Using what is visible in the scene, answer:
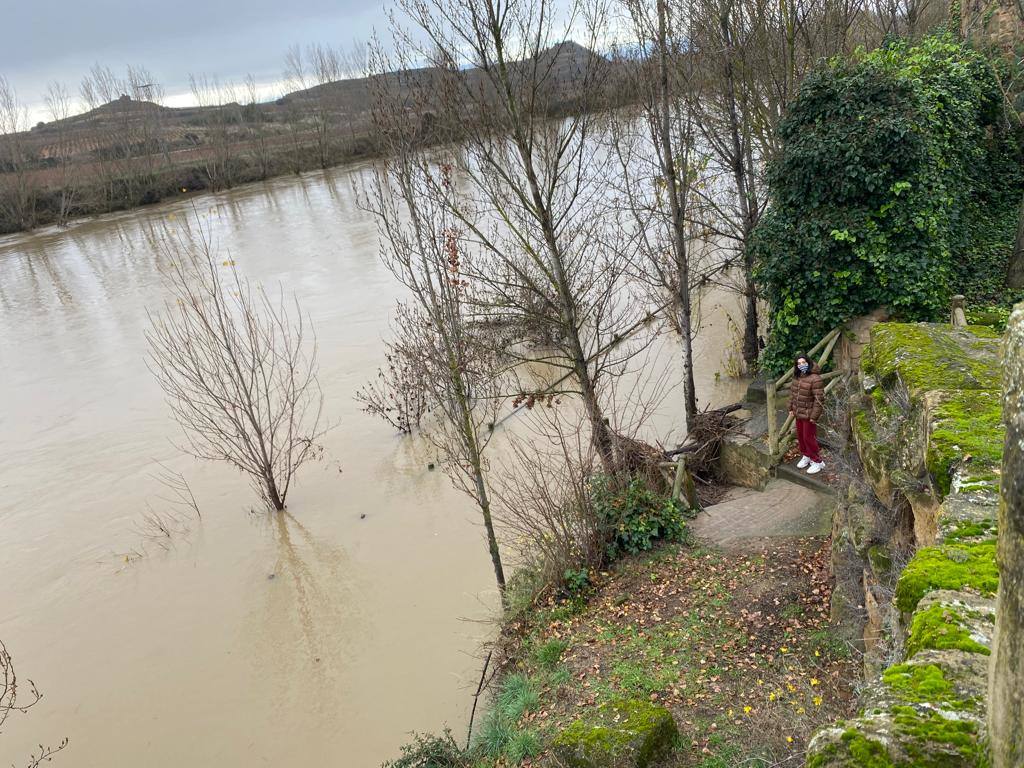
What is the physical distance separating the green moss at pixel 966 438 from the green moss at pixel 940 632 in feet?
4.57

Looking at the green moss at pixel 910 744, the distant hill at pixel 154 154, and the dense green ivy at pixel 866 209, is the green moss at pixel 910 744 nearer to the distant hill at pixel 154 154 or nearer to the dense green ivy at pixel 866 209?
the dense green ivy at pixel 866 209

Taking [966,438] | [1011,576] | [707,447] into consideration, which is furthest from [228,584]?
[1011,576]

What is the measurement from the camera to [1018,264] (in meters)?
10.9

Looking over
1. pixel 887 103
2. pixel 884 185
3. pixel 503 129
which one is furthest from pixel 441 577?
pixel 887 103

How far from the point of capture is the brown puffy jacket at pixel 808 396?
29.3ft

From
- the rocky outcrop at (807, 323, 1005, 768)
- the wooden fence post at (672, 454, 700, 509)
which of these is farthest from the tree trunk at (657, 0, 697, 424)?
the rocky outcrop at (807, 323, 1005, 768)

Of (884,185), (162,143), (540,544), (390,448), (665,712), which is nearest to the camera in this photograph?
(665,712)

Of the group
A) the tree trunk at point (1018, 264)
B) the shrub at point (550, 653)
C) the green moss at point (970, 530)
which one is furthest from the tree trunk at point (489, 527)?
the tree trunk at point (1018, 264)

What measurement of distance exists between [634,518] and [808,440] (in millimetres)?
2479

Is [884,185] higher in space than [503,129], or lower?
lower

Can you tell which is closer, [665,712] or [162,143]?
[665,712]

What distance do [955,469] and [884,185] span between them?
718 cm

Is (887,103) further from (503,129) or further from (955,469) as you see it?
(955,469)

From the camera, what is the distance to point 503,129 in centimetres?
907
